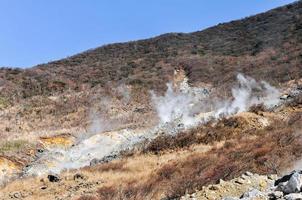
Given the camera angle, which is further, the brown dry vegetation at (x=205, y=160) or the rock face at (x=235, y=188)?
the brown dry vegetation at (x=205, y=160)

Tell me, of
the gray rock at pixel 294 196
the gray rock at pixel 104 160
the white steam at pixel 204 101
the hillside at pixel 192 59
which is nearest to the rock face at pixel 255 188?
the gray rock at pixel 294 196

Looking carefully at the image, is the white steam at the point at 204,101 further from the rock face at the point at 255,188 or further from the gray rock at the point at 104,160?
the rock face at the point at 255,188

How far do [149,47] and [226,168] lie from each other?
67.5 meters

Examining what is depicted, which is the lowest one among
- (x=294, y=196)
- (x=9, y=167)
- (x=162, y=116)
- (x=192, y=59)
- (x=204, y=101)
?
(x=9, y=167)

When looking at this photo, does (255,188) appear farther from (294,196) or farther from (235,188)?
(294,196)

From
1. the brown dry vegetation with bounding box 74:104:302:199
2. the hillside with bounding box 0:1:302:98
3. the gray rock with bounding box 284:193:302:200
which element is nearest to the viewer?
the gray rock with bounding box 284:193:302:200

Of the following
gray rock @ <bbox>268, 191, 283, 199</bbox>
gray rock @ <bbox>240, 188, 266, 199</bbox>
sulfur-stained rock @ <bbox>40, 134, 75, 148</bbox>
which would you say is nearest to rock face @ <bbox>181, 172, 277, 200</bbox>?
gray rock @ <bbox>240, 188, 266, 199</bbox>

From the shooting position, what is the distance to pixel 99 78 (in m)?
67.3

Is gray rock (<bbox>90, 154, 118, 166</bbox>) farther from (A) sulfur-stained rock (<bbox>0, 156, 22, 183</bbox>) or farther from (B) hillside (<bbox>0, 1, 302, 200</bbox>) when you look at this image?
(A) sulfur-stained rock (<bbox>0, 156, 22, 183</bbox>)

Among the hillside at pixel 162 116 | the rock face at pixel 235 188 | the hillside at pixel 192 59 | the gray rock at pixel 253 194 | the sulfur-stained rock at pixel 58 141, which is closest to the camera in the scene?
the gray rock at pixel 253 194

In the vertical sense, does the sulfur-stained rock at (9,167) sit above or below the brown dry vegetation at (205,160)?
below

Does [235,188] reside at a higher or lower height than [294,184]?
lower

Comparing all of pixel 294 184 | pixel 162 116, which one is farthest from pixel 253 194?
pixel 162 116

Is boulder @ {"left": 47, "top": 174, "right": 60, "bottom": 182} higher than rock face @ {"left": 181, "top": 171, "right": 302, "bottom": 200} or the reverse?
the reverse
